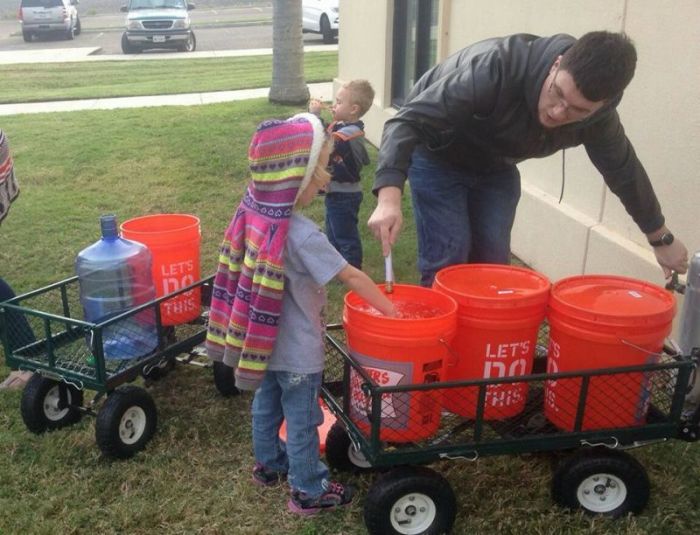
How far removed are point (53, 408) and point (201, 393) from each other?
698mm

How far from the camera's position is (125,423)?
3281 mm

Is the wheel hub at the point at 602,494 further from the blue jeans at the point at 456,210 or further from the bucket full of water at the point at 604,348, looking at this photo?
the blue jeans at the point at 456,210

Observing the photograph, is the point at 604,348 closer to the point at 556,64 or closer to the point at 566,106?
the point at 566,106

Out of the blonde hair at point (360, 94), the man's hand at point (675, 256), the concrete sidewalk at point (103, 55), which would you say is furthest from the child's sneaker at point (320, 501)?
the concrete sidewalk at point (103, 55)

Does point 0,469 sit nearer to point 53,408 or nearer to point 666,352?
point 53,408

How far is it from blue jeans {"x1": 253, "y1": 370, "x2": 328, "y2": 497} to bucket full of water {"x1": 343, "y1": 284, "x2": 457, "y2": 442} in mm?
169

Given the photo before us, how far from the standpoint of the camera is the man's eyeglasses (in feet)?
8.29

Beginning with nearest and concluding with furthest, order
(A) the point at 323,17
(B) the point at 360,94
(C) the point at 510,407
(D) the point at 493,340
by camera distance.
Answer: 1. (D) the point at 493,340
2. (C) the point at 510,407
3. (B) the point at 360,94
4. (A) the point at 323,17

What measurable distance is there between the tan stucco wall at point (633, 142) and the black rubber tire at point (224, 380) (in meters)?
2.29

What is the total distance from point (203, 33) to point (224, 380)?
2683 cm

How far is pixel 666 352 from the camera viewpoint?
116 inches

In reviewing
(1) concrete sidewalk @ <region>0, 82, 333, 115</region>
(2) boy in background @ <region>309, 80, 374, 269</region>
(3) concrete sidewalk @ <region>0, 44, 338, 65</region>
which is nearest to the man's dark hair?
(2) boy in background @ <region>309, 80, 374, 269</region>

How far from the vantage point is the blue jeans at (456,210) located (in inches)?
126

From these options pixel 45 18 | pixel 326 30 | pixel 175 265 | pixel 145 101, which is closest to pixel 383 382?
pixel 175 265
